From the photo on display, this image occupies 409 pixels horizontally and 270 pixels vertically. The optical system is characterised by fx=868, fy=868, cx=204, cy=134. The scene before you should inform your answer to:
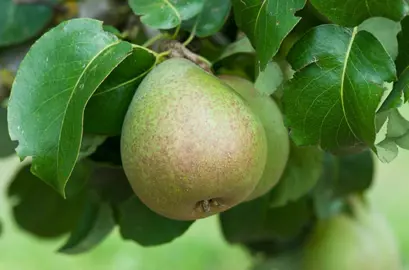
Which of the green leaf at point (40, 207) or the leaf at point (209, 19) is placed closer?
the leaf at point (209, 19)

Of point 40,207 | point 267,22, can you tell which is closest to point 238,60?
point 267,22

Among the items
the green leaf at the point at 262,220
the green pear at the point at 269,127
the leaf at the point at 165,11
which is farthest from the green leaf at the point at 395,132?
the green leaf at the point at 262,220

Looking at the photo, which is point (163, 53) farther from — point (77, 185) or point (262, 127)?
point (77, 185)

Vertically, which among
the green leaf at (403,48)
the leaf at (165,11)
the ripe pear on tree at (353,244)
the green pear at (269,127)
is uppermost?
the leaf at (165,11)

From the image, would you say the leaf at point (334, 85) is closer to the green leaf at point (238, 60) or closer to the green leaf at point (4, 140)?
the green leaf at point (238, 60)

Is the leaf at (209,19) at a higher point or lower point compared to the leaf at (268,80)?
higher

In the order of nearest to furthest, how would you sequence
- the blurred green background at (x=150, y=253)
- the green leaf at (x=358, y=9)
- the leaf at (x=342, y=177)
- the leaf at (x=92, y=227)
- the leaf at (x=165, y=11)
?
the green leaf at (x=358, y=9) < the leaf at (x=165, y=11) < the leaf at (x=92, y=227) < the leaf at (x=342, y=177) < the blurred green background at (x=150, y=253)

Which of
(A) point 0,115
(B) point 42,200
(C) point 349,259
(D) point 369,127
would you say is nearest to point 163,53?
(D) point 369,127

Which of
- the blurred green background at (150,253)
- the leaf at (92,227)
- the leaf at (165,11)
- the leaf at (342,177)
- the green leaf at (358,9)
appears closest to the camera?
the green leaf at (358,9)
